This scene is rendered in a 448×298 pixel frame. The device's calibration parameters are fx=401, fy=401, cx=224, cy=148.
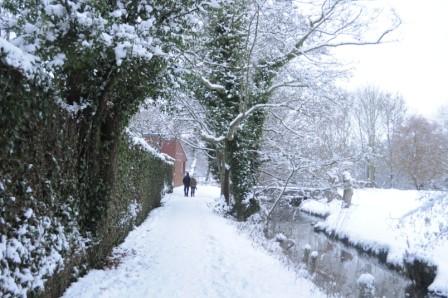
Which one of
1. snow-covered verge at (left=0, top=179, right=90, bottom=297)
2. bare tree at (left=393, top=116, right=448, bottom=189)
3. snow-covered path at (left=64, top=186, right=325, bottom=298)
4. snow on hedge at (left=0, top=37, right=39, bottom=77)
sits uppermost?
bare tree at (left=393, top=116, right=448, bottom=189)

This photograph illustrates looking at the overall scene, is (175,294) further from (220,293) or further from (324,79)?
(324,79)

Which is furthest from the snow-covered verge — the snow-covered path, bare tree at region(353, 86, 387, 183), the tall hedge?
bare tree at region(353, 86, 387, 183)

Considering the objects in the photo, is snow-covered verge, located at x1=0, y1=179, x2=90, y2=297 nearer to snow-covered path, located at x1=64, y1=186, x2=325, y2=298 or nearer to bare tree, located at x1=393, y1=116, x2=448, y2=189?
snow-covered path, located at x1=64, y1=186, x2=325, y2=298

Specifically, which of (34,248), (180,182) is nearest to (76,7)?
(34,248)

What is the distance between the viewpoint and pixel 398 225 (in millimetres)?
7145

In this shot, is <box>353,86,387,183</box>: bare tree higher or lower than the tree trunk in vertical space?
higher

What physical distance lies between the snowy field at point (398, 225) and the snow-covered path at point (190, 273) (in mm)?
2428

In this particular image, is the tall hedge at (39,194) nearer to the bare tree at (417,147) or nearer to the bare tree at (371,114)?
the bare tree at (417,147)

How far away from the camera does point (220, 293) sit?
5648mm

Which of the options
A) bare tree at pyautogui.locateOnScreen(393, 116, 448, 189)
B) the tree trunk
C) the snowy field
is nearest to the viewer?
the snowy field

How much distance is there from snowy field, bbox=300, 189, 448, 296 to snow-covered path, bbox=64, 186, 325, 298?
2.43m

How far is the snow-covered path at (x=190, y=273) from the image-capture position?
564cm

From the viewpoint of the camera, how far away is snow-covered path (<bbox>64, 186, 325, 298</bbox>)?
564cm

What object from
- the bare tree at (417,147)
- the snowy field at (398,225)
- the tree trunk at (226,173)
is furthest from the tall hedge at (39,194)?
the bare tree at (417,147)
